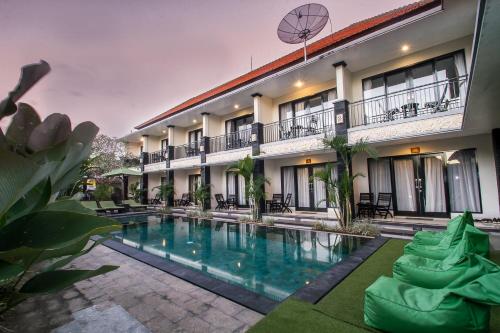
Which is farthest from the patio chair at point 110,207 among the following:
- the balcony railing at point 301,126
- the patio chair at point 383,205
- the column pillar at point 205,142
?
the patio chair at point 383,205

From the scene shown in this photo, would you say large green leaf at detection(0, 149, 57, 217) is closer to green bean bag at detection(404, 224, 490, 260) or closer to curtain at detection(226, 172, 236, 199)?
green bean bag at detection(404, 224, 490, 260)

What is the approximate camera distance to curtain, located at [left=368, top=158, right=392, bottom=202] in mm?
9547

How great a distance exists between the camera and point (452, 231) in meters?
4.07

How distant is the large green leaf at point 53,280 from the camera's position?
28.9 inches

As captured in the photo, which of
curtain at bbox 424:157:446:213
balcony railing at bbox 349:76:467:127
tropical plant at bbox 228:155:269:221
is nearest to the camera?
balcony railing at bbox 349:76:467:127

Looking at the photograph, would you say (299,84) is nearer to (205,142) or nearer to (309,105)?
(309,105)

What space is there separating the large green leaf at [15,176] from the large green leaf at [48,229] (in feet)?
0.30

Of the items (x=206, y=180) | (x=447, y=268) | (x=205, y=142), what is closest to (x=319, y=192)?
(x=206, y=180)

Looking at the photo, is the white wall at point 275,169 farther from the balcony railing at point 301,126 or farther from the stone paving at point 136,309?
the stone paving at point 136,309

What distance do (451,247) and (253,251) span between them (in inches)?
162

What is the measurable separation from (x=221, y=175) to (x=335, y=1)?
35.5 ft

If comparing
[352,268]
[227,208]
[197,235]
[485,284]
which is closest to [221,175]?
[227,208]

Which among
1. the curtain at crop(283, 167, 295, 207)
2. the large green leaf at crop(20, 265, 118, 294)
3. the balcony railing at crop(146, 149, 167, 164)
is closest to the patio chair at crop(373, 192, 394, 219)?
the curtain at crop(283, 167, 295, 207)

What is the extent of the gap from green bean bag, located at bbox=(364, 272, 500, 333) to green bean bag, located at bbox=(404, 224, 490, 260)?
4.20ft
